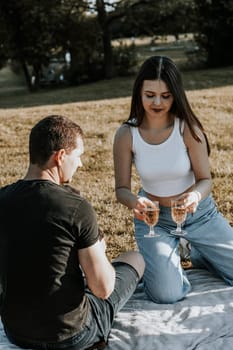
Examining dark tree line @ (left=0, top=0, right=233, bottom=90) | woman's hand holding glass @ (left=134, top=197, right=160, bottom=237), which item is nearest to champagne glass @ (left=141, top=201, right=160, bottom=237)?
woman's hand holding glass @ (left=134, top=197, right=160, bottom=237)

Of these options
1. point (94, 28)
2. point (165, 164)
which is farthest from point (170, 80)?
point (94, 28)

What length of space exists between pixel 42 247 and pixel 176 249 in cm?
172

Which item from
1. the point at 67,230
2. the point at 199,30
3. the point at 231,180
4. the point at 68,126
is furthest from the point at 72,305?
the point at 199,30

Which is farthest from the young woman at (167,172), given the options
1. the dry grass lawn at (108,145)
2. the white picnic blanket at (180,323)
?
the dry grass lawn at (108,145)

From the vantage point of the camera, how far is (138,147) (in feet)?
14.5

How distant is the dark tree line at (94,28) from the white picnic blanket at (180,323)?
16.2 m

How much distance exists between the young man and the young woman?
1.11 metres

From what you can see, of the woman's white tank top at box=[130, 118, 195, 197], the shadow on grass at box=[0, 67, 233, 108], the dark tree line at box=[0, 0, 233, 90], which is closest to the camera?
the woman's white tank top at box=[130, 118, 195, 197]

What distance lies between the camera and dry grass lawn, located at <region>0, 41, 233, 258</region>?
20.6 ft

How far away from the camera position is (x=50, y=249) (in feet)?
9.75

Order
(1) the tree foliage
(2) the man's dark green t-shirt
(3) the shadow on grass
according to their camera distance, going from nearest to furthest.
Answer: (2) the man's dark green t-shirt, (3) the shadow on grass, (1) the tree foliage

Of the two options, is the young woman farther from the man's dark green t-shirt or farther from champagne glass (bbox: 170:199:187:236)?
the man's dark green t-shirt

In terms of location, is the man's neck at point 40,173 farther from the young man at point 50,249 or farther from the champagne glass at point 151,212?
the champagne glass at point 151,212

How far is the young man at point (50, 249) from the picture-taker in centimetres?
295
